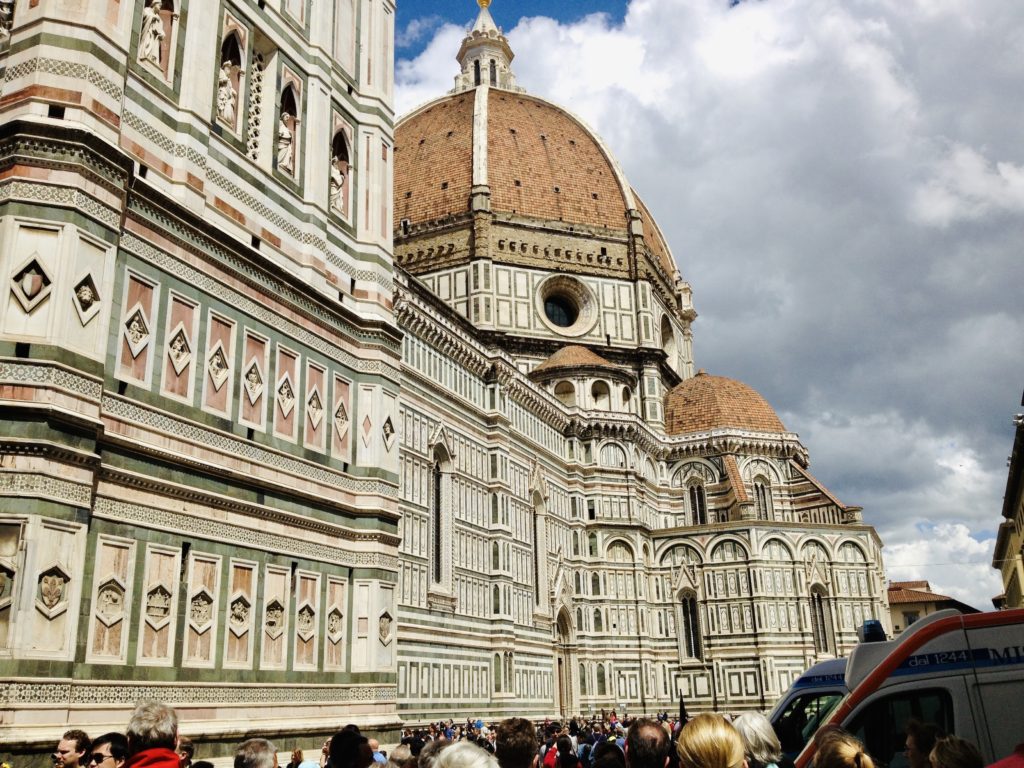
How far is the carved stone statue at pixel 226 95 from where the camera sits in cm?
1388

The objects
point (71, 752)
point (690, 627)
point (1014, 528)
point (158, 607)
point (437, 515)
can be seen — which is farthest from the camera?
point (690, 627)

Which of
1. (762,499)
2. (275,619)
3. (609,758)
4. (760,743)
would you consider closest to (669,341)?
(762,499)

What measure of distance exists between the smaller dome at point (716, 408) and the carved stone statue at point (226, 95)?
51.3 meters

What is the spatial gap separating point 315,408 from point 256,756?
29.8ft

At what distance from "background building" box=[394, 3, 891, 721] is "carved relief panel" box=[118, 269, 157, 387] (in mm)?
24404

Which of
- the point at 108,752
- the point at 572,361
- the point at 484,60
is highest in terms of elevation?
the point at 484,60

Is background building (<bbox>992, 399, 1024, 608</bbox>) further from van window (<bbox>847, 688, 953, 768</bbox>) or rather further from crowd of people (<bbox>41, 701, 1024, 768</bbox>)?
crowd of people (<bbox>41, 701, 1024, 768</bbox>)

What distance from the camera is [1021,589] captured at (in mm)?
49156

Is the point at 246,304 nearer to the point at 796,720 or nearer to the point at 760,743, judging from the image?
the point at 760,743

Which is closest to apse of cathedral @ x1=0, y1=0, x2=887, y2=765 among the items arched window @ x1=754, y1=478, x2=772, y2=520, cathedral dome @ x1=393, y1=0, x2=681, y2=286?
cathedral dome @ x1=393, y1=0, x2=681, y2=286

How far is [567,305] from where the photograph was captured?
65.1 metres

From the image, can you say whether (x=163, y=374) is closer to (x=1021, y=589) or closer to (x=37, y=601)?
(x=37, y=601)

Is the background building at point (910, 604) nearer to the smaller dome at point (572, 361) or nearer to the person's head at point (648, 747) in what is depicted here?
the smaller dome at point (572, 361)

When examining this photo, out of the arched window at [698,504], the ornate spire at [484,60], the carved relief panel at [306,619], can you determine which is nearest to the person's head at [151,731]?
the carved relief panel at [306,619]
